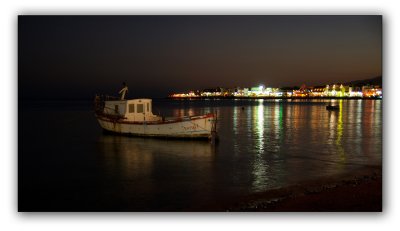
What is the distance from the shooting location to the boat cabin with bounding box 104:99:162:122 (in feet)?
50.0

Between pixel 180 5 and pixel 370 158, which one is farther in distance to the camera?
pixel 370 158

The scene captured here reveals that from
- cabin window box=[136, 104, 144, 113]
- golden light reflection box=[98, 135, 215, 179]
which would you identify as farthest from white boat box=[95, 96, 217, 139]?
golden light reflection box=[98, 135, 215, 179]

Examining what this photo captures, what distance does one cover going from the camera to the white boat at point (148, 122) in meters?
14.6

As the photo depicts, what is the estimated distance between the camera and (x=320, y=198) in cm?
654

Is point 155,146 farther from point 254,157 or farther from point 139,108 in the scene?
point 254,157

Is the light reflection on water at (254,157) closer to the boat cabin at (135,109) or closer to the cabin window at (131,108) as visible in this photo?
the boat cabin at (135,109)

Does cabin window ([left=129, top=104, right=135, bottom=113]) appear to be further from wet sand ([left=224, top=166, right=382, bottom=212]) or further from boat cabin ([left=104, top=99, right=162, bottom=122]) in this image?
wet sand ([left=224, top=166, right=382, bottom=212])

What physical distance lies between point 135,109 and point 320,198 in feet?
32.5

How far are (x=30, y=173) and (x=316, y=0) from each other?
6781 mm

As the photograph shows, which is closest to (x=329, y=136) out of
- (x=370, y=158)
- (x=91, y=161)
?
(x=370, y=158)

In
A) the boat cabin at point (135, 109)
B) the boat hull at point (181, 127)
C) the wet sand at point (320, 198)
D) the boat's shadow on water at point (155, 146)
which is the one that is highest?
the boat cabin at point (135, 109)

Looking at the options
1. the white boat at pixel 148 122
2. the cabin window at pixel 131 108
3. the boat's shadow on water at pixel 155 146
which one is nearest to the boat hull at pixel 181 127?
the white boat at pixel 148 122

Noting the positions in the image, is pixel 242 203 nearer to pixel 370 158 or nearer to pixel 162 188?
pixel 162 188

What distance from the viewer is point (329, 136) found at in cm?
1627
